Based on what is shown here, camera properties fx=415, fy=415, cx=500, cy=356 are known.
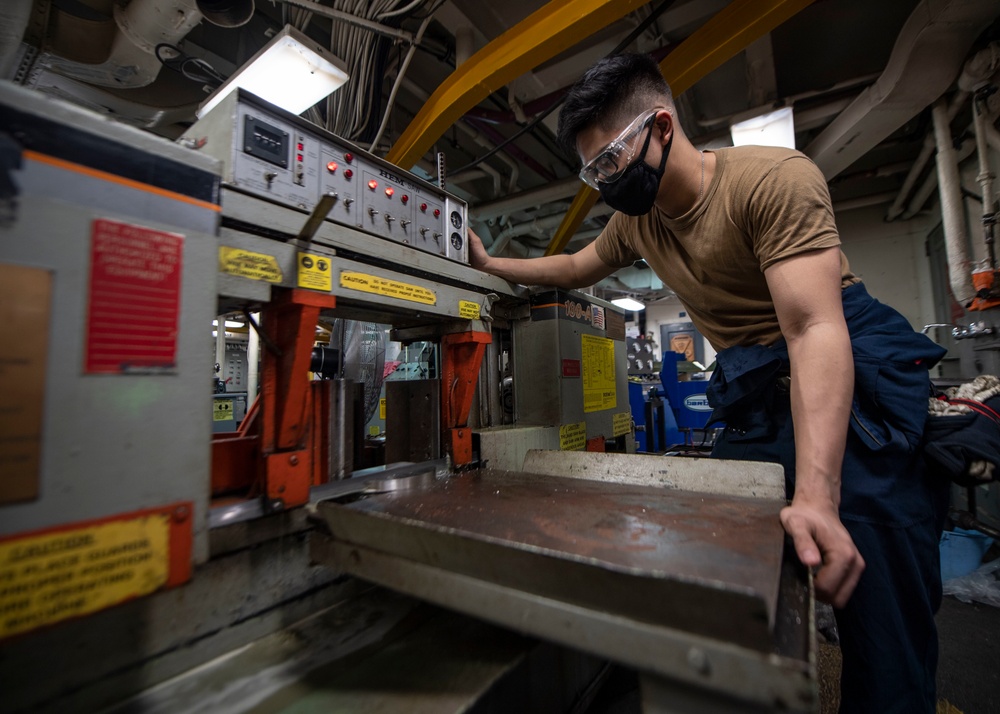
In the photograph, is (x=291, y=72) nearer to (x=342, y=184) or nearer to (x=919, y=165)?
(x=342, y=184)

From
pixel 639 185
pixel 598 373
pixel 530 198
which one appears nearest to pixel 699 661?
pixel 639 185

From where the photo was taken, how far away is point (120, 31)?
1764 millimetres

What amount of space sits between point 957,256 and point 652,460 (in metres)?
2.95

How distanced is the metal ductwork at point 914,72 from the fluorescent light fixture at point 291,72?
272 centimetres

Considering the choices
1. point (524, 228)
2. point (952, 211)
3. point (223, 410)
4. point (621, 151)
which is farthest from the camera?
point (524, 228)

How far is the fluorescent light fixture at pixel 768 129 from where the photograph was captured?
2.37 metres

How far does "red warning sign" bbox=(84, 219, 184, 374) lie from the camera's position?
1.76 feet

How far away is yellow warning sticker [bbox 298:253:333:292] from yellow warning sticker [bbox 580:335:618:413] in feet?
3.97

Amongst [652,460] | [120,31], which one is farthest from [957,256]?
[120,31]

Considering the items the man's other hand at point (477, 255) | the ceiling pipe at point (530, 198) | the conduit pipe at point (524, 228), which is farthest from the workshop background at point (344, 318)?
the conduit pipe at point (524, 228)

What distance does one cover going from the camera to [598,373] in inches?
78.9

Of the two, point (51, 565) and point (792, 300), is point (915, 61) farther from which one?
point (51, 565)

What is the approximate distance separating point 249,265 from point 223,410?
10.3 feet

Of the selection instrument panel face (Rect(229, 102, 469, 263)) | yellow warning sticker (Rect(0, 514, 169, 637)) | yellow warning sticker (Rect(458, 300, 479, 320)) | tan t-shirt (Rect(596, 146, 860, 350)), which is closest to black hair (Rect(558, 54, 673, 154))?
tan t-shirt (Rect(596, 146, 860, 350))
